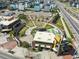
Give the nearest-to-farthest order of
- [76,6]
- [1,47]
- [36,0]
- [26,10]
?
[1,47] < [26,10] < [76,6] < [36,0]

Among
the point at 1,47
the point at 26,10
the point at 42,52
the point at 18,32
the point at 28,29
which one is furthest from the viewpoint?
the point at 26,10

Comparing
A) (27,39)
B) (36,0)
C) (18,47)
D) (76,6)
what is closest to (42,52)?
(18,47)

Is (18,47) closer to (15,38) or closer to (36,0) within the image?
(15,38)

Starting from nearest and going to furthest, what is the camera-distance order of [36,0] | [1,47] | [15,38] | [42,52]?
1. [42,52]
2. [1,47]
3. [15,38]
4. [36,0]

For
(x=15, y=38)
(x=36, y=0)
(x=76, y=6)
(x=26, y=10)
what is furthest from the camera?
(x=36, y=0)

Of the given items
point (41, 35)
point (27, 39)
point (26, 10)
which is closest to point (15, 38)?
point (27, 39)

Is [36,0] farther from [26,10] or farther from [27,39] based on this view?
[27,39]

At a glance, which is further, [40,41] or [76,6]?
[76,6]

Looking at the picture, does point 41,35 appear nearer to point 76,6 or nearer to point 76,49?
point 76,49

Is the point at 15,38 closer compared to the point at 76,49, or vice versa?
the point at 76,49
